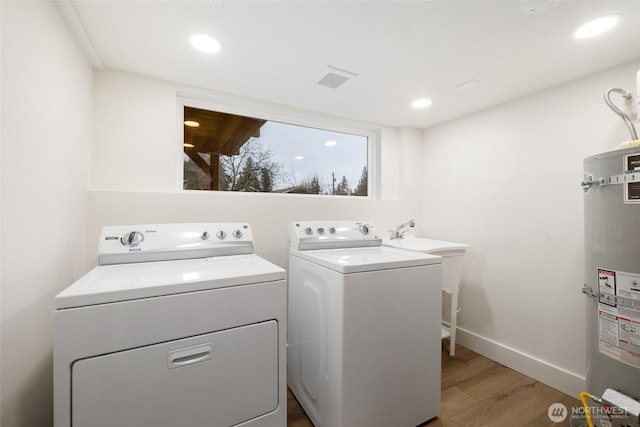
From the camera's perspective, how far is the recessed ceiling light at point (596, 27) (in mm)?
1202

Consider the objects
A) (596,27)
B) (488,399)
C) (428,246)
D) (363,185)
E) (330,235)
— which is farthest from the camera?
(363,185)

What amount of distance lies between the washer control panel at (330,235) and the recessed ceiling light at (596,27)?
4.98 feet

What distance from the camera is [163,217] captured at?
1.75 m

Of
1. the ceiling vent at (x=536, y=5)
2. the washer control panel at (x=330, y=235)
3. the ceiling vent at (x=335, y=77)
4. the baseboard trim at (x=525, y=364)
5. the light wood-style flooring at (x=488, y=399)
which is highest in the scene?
the ceiling vent at (x=335, y=77)

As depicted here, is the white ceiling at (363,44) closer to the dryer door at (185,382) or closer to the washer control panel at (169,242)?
the washer control panel at (169,242)

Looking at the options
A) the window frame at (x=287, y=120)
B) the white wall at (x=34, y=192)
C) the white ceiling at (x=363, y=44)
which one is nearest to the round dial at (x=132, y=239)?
the white wall at (x=34, y=192)

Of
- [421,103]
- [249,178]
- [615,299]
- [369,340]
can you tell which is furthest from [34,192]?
[615,299]

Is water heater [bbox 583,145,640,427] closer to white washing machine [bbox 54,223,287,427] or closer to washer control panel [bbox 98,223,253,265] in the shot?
white washing machine [bbox 54,223,287,427]

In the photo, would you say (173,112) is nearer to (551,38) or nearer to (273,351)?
(273,351)

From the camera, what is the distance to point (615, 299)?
1201mm

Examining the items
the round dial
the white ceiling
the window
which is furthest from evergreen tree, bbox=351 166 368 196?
the round dial

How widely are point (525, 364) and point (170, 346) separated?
2371 mm

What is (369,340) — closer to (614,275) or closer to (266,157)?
(614,275)

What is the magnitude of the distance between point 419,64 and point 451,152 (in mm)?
1197
